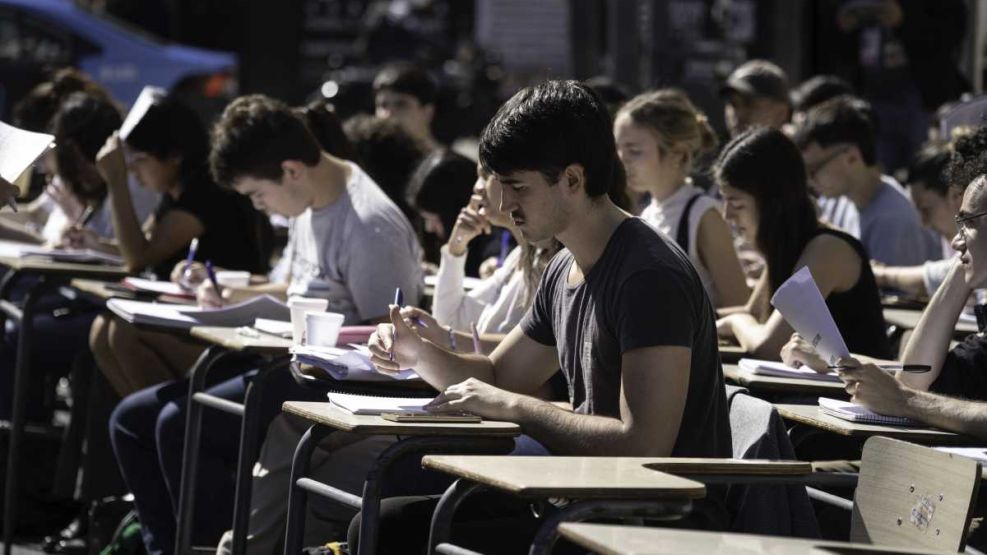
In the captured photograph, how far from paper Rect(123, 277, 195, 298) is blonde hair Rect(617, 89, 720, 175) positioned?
1659 millimetres

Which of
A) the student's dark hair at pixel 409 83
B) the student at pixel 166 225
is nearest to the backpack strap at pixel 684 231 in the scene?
the student at pixel 166 225

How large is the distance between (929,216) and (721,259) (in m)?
1.35

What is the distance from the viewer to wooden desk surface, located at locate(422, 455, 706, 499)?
2709mm

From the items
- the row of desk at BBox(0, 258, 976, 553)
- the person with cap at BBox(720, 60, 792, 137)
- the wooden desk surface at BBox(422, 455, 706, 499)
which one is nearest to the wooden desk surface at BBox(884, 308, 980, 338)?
the row of desk at BBox(0, 258, 976, 553)

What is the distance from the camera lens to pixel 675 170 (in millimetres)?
5566

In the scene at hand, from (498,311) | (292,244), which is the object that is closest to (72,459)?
(292,244)

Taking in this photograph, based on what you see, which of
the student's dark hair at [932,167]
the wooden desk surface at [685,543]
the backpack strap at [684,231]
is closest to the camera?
the wooden desk surface at [685,543]

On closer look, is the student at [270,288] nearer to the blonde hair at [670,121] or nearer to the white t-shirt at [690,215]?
the white t-shirt at [690,215]

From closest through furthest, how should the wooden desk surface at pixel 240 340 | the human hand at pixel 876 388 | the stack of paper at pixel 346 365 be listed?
1. the human hand at pixel 876 388
2. the stack of paper at pixel 346 365
3. the wooden desk surface at pixel 240 340

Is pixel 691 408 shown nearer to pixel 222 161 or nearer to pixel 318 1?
pixel 222 161

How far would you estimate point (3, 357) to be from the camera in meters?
6.77

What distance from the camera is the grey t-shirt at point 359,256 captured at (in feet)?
16.2

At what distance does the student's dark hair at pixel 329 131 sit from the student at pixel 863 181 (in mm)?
1808

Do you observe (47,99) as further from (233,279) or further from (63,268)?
(233,279)
